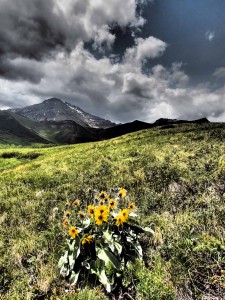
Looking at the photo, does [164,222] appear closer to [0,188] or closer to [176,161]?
[176,161]

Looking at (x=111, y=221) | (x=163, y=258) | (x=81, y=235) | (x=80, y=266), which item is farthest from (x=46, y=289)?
(x=163, y=258)

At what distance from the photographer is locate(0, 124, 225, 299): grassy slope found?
572 cm

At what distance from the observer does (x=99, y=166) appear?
16.7 meters

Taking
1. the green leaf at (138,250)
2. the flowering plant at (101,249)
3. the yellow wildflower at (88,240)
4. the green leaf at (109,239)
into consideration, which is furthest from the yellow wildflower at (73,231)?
the green leaf at (138,250)

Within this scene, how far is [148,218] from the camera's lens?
845 centimetres

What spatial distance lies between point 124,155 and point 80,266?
44.3ft

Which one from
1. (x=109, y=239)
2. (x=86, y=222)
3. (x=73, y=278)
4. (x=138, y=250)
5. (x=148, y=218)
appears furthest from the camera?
(x=148, y=218)

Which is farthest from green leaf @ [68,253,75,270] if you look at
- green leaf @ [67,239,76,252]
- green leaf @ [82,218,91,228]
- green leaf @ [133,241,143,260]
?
green leaf @ [133,241,143,260]

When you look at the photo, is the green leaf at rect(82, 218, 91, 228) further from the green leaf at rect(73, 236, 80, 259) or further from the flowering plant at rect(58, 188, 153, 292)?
the green leaf at rect(73, 236, 80, 259)

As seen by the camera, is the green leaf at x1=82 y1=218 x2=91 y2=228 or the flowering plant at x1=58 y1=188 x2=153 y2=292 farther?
the green leaf at x1=82 y1=218 x2=91 y2=228

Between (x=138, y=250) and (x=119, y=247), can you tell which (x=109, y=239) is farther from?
(x=138, y=250)

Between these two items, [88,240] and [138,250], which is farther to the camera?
[138,250]

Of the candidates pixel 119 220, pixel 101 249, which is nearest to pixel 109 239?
pixel 101 249

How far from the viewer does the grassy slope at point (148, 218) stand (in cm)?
572
